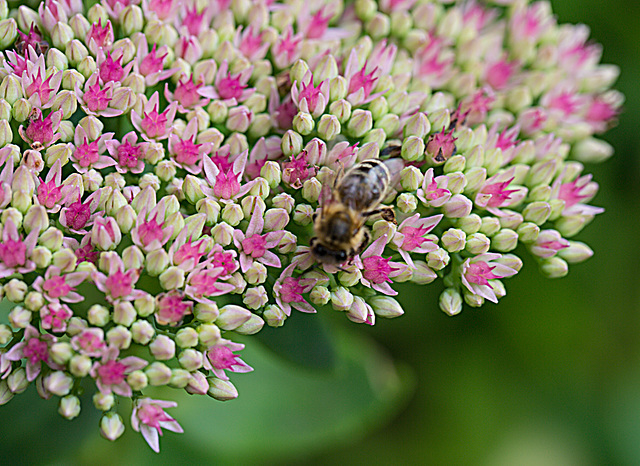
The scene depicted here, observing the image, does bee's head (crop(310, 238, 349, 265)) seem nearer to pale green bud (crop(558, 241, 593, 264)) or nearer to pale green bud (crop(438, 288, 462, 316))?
pale green bud (crop(438, 288, 462, 316))

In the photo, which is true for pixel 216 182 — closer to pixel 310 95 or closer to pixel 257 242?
pixel 257 242

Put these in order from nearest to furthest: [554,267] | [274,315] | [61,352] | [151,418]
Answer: [61,352], [151,418], [274,315], [554,267]

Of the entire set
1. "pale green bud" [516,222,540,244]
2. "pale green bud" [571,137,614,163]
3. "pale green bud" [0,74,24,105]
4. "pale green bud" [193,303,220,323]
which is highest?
"pale green bud" [571,137,614,163]

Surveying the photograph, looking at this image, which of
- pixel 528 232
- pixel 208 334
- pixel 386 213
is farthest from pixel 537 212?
pixel 208 334

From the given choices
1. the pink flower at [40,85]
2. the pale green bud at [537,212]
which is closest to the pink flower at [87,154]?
the pink flower at [40,85]

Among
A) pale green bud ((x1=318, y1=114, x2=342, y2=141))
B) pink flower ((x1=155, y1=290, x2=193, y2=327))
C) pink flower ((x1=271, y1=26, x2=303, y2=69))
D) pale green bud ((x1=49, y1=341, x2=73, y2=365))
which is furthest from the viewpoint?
pink flower ((x1=271, y1=26, x2=303, y2=69))

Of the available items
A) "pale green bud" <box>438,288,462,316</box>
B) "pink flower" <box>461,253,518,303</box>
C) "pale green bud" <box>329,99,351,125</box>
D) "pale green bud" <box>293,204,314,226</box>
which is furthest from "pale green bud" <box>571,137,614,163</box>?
"pale green bud" <box>293,204,314,226</box>
